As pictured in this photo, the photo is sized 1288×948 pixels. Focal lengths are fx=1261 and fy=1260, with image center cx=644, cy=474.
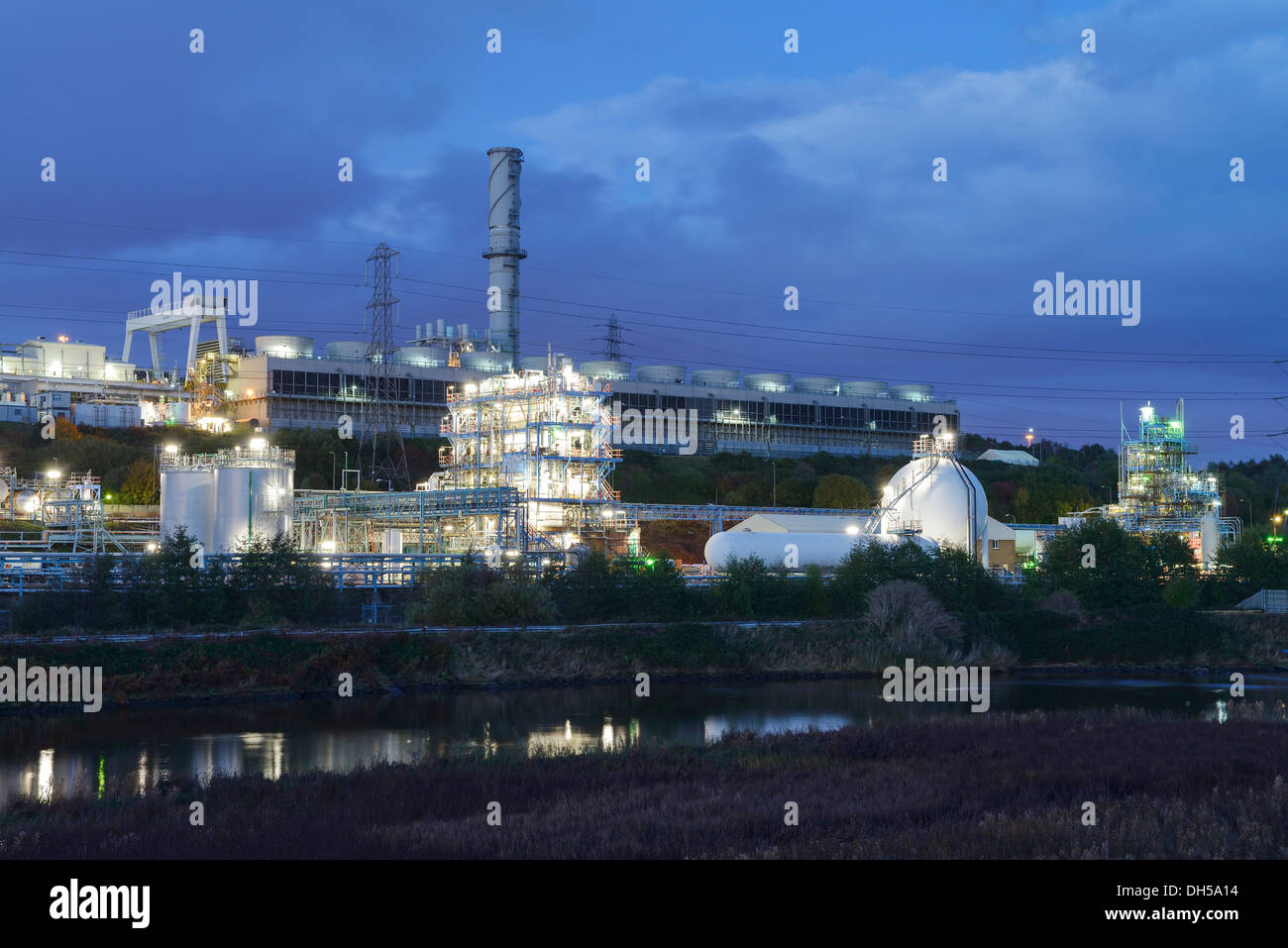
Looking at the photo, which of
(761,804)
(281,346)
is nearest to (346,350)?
(281,346)

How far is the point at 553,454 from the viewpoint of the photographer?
62781 mm

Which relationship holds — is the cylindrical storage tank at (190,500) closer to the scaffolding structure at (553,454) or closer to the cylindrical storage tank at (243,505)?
the cylindrical storage tank at (243,505)

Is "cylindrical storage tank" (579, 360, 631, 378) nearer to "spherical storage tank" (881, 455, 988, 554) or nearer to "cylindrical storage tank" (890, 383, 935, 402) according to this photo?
"cylindrical storage tank" (890, 383, 935, 402)

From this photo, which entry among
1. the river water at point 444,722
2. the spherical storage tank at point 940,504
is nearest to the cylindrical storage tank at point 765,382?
the spherical storage tank at point 940,504

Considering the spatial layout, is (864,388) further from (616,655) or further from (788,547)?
(616,655)

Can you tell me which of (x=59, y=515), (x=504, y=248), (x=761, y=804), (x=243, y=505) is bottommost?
(x=761, y=804)

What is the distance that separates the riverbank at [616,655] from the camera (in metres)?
37.4

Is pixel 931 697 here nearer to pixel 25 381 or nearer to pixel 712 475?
pixel 712 475

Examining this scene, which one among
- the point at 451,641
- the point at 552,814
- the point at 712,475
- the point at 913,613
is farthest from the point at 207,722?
the point at 712,475

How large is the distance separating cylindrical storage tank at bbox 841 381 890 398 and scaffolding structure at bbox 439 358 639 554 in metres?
71.0

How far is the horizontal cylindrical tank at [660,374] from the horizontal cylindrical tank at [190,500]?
2495 inches

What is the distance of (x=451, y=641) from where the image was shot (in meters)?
42.6

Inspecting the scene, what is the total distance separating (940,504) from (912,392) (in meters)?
73.7
